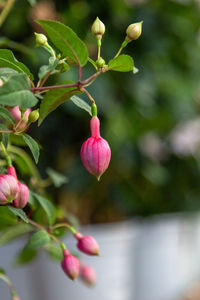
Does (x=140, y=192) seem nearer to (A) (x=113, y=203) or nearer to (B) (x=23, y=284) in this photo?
(A) (x=113, y=203)

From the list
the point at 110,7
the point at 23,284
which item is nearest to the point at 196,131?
the point at 110,7

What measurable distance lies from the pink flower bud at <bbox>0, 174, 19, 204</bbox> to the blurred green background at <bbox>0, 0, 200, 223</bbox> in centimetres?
61

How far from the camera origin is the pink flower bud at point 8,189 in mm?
295

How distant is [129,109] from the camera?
1.09m

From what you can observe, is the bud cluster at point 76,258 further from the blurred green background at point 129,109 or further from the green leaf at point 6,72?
the blurred green background at point 129,109

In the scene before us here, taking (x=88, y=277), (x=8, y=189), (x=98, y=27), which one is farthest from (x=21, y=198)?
(x=88, y=277)

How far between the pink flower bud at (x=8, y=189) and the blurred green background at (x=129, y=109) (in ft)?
2.00

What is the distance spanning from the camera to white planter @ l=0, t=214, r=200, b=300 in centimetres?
100

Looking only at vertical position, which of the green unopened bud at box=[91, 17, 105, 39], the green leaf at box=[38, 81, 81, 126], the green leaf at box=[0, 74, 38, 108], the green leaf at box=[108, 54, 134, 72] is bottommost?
the green leaf at box=[38, 81, 81, 126]

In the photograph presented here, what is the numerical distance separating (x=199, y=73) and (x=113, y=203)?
0.42 metres

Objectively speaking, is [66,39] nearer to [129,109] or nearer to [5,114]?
[5,114]

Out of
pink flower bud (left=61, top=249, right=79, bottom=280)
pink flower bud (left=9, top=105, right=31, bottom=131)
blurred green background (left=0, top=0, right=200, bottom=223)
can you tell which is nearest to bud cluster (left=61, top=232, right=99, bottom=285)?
pink flower bud (left=61, top=249, right=79, bottom=280)

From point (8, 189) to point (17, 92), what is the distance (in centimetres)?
7

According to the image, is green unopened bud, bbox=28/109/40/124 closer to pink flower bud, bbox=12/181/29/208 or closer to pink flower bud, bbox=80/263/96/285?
pink flower bud, bbox=12/181/29/208
